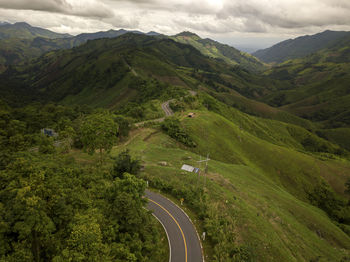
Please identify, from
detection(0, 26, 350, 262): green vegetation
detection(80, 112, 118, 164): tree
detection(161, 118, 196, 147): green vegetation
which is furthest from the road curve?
detection(161, 118, 196, 147): green vegetation

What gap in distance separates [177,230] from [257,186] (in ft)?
118

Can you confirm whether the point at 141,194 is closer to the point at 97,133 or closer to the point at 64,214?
the point at 64,214

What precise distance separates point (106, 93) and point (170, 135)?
14779 cm

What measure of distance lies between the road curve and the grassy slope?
627 cm

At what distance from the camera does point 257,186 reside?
5766 cm

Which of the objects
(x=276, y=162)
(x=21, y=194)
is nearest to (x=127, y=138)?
(x=21, y=194)

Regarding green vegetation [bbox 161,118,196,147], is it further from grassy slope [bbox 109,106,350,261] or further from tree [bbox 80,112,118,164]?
tree [bbox 80,112,118,164]

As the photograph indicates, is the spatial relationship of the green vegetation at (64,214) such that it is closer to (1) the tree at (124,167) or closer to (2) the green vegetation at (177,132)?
(1) the tree at (124,167)

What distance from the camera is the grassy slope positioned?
3388 cm

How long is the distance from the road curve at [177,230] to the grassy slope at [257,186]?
627 cm

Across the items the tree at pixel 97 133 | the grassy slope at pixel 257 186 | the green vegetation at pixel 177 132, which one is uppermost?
the tree at pixel 97 133

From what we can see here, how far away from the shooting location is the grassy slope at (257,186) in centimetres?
3388

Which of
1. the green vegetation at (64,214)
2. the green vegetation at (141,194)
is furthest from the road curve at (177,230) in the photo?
the green vegetation at (64,214)

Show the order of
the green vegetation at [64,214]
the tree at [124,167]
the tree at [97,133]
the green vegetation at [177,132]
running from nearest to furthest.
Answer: the green vegetation at [64,214], the tree at [124,167], the tree at [97,133], the green vegetation at [177,132]
